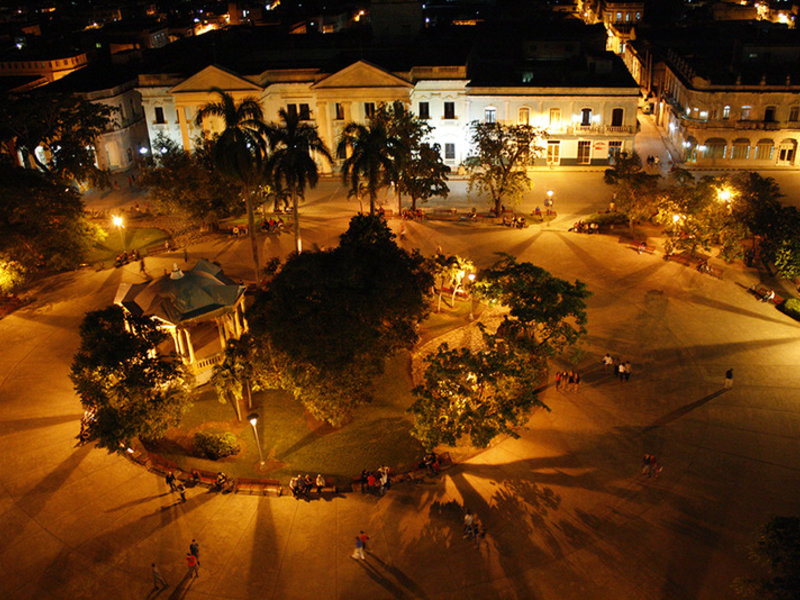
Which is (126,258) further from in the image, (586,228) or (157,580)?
(586,228)

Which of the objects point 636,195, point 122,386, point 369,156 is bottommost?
point 122,386

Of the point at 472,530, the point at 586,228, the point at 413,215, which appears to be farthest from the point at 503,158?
the point at 472,530

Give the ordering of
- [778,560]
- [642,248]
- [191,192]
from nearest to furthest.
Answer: [778,560] → [642,248] → [191,192]

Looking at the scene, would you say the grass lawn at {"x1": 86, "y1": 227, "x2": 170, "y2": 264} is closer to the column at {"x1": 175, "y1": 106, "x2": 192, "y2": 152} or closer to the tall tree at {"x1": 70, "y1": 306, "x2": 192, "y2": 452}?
the column at {"x1": 175, "y1": 106, "x2": 192, "y2": 152}

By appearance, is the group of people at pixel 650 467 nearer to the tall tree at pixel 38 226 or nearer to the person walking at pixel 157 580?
the person walking at pixel 157 580

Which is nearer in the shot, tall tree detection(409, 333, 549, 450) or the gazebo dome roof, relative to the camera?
tall tree detection(409, 333, 549, 450)

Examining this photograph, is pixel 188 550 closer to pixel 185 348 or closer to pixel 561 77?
pixel 185 348

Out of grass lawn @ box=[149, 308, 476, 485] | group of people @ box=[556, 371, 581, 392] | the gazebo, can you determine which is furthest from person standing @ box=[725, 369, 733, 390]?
the gazebo
